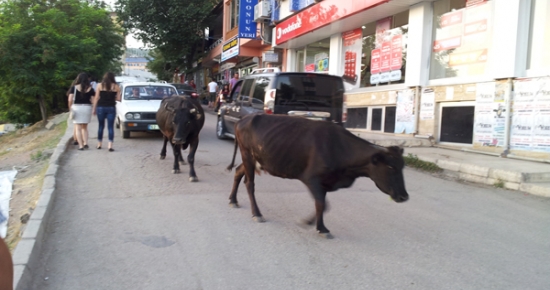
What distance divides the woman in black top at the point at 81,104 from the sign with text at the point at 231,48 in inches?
586

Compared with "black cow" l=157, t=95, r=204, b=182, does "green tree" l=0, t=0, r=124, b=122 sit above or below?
above

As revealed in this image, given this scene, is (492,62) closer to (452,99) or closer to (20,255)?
(452,99)

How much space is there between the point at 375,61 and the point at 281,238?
460 inches

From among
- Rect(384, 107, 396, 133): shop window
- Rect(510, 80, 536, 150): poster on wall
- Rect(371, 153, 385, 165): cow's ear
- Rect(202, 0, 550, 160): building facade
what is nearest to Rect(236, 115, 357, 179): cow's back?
Rect(371, 153, 385, 165): cow's ear

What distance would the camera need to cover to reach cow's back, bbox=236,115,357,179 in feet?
15.9

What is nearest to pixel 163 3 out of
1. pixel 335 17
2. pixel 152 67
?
pixel 335 17

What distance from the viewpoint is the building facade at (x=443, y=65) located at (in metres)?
9.64

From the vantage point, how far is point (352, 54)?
17.0m

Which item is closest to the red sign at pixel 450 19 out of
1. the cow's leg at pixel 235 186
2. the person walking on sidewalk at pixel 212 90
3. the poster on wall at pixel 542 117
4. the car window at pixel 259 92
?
the poster on wall at pixel 542 117

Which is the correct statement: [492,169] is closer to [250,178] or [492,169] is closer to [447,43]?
[250,178]

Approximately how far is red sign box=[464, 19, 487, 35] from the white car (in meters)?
8.44

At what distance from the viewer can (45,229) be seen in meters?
5.04

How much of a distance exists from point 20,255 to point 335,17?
13.2 m

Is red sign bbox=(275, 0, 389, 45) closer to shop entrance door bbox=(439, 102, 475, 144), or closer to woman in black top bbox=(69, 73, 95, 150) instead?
shop entrance door bbox=(439, 102, 475, 144)
